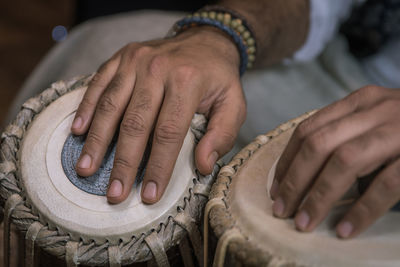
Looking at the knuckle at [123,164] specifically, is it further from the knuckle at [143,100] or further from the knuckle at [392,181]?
the knuckle at [392,181]

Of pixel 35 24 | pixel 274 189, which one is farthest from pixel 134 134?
pixel 35 24

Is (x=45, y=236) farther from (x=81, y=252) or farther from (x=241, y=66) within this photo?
(x=241, y=66)

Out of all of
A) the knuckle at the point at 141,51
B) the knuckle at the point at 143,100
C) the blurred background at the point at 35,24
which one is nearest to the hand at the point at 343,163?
the knuckle at the point at 143,100

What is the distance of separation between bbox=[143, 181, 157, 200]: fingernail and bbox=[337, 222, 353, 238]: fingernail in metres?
0.26

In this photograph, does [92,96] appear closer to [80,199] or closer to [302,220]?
[80,199]

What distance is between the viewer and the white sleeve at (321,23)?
1.21 meters

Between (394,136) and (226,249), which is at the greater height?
(394,136)

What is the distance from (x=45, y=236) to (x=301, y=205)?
14.0 inches

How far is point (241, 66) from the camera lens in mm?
1038

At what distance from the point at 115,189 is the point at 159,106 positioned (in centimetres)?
16

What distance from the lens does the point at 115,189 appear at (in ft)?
2.25

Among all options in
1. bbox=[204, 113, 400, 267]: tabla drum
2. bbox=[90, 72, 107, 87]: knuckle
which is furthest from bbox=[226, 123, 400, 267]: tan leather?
bbox=[90, 72, 107, 87]: knuckle

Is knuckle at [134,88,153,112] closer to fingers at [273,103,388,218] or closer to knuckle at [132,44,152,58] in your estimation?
knuckle at [132,44,152,58]

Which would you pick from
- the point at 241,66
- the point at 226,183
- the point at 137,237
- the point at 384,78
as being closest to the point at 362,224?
the point at 226,183
